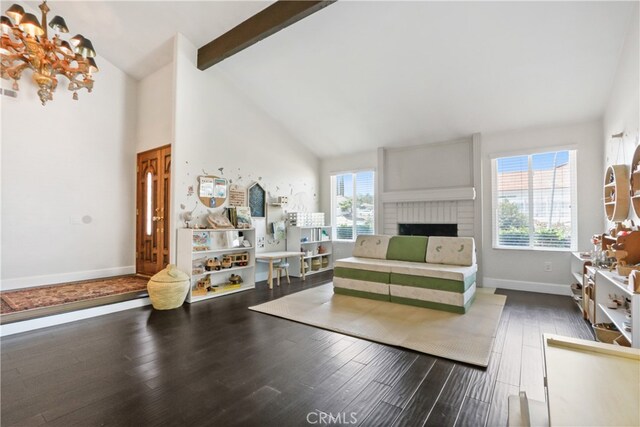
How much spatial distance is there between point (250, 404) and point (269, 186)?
441 cm

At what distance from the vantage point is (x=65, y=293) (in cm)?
383

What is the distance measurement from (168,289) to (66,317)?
1.03m

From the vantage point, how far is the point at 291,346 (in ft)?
8.89

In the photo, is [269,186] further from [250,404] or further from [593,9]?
[593,9]

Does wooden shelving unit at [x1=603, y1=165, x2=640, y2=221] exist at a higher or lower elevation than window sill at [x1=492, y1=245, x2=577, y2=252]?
higher

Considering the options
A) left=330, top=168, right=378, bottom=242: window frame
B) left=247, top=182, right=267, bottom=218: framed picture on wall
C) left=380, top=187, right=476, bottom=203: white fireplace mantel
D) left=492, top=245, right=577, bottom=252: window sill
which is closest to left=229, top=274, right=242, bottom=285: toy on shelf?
left=247, top=182, right=267, bottom=218: framed picture on wall

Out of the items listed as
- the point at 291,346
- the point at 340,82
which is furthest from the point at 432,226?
the point at 291,346

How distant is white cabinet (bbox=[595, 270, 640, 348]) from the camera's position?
72.7 inches

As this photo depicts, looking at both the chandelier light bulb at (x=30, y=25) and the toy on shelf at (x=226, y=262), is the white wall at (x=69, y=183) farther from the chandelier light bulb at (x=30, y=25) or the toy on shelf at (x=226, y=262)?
the toy on shelf at (x=226, y=262)

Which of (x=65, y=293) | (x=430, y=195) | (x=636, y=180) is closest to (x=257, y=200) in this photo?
(x=65, y=293)

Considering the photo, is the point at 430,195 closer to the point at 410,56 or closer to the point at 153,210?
the point at 410,56

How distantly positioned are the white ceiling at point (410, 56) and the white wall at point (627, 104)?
7.2 inches

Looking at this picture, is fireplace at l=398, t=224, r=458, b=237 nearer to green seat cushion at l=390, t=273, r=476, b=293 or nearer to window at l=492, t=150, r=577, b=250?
window at l=492, t=150, r=577, b=250

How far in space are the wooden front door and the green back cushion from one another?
3652mm
